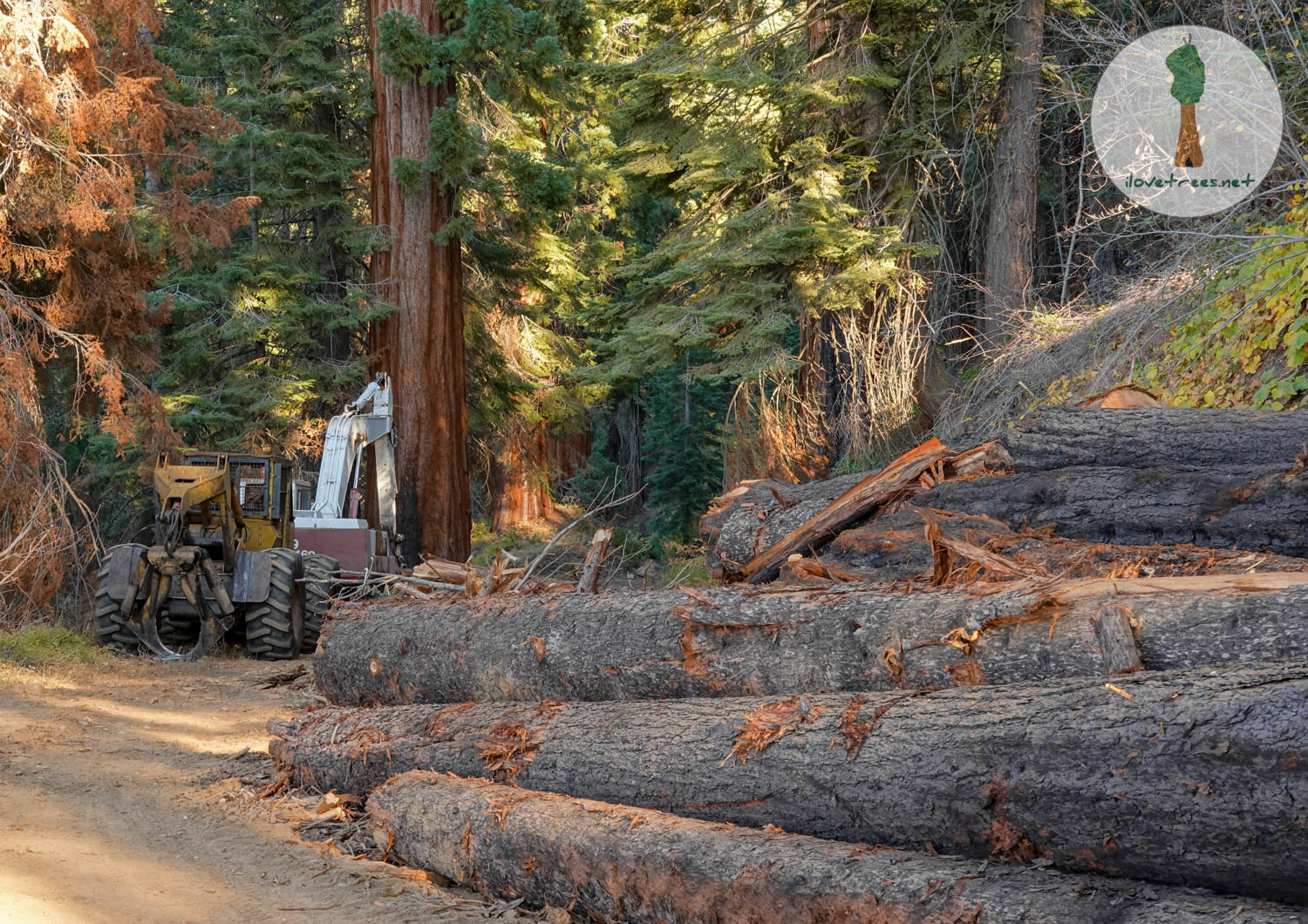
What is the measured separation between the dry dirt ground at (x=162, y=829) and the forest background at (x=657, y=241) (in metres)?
3.78

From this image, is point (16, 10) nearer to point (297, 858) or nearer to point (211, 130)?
point (211, 130)

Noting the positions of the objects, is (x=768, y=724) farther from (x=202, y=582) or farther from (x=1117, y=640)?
(x=202, y=582)

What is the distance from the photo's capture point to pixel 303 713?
751 centimetres

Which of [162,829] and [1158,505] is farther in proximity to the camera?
[162,829]

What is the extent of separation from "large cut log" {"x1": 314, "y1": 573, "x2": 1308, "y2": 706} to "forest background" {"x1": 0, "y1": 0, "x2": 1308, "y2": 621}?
5.64 metres

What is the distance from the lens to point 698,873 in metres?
4.01

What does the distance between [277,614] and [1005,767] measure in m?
9.99

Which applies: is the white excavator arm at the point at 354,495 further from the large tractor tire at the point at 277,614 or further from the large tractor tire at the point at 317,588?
the large tractor tire at the point at 277,614

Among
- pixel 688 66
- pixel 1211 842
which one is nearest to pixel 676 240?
pixel 688 66

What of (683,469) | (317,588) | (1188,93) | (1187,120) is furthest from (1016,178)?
(683,469)

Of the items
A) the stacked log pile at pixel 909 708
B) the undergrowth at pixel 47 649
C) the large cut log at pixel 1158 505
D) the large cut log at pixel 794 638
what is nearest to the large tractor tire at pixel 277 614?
the undergrowth at pixel 47 649

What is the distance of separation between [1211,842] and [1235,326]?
296 inches

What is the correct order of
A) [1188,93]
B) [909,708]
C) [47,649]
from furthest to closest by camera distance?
[1188,93] < [47,649] < [909,708]

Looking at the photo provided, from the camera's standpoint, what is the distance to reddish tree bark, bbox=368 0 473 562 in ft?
54.6
